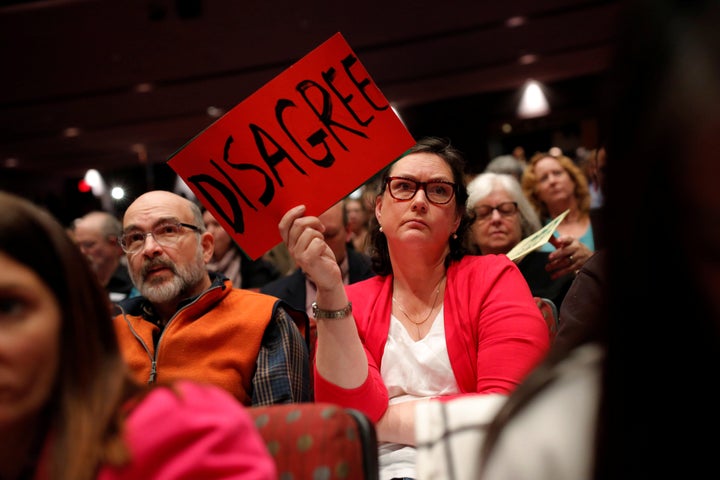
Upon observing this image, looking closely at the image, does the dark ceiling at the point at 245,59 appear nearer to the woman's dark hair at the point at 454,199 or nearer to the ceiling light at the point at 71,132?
the ceiling light at the point at 71,132

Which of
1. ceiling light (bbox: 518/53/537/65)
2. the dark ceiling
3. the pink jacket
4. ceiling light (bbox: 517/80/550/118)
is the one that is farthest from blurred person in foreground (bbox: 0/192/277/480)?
ceiling light (bbox: 517/80/550/118)

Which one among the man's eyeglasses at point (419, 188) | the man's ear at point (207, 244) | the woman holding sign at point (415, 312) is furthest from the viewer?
the man's ear at point (207, 244)

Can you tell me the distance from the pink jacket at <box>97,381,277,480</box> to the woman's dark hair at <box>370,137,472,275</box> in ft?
5.13

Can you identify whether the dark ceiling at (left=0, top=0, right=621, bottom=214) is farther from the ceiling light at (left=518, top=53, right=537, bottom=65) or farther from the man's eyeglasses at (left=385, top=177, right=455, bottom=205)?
the man's eyeglasses at (left=385, top=177, right=455, bottom=205)

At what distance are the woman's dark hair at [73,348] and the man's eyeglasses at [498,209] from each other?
248 cm

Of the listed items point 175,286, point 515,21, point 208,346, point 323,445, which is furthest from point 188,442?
point 515,21

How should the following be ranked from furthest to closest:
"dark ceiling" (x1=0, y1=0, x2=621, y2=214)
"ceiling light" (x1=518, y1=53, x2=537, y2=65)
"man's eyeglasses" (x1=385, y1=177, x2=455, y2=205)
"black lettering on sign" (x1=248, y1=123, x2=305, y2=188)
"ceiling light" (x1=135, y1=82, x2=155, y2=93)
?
"ceiling light" (x1=518, y1=53, x2=537, y2=65) → "ceiling light" (x1=135, y1=82, x2=155, y2=93) → "dark ceiling" (x1=0, y1=0, x2=621, y2=214) → "man's eyeglasses" (x1=385, y1=177, x2=455, y2=205) → "black lettering on sign" (x1=248, y1=123, x2=305, y2=188)

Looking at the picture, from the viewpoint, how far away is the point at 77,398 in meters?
0.92

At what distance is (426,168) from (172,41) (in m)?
6.21

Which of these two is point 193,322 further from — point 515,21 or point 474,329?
point 515,21

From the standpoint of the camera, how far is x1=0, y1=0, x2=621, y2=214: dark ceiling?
7254 mm

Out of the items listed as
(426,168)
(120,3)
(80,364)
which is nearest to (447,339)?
(426,168)

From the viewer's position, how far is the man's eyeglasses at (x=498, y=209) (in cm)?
326

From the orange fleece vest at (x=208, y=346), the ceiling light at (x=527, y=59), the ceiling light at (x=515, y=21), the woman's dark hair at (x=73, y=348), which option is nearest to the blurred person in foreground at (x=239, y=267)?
the orange fleece vest at (x=208, y=346)
